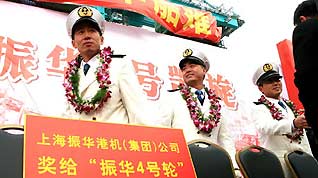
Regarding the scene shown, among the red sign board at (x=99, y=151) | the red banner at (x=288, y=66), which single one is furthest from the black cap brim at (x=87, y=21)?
the red banner at (x=288, y=66)

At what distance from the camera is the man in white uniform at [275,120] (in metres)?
1.88

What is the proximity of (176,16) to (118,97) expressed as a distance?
182 cm

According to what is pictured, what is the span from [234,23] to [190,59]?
6.63 feet

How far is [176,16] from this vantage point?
315 centimetres

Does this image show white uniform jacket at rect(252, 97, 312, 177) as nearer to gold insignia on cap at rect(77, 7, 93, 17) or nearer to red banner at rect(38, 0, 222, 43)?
gold insignia on cap at rect(77, 7, 93, 17)

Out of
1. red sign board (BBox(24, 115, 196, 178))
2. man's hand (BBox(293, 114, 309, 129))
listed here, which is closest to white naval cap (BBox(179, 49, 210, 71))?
man's hand (BBox(293, 114, 309, 129))

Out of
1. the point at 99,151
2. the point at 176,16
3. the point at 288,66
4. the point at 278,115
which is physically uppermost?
the point at 176,16

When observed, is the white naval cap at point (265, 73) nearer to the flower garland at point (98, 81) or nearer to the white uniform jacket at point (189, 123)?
the white uniform jacket at point (189, 123)

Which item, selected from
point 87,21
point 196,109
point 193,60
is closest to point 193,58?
point 193,60

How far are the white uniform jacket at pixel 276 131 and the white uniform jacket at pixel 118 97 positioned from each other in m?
0.77

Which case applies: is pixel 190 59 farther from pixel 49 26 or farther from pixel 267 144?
pixel 49 26

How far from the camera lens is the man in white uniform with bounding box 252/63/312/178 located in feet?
6.18

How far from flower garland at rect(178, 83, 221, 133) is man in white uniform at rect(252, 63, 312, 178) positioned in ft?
0.86

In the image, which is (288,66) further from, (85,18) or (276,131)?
(85,18)
